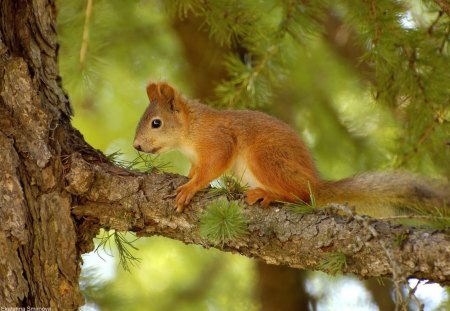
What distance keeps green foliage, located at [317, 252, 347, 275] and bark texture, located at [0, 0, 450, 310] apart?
0.8 inches

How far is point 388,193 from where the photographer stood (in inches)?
88.4

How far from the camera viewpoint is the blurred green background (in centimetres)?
262

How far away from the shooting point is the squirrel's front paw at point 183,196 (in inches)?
80.7

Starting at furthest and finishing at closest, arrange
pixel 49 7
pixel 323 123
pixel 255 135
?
pixel 323 123 < pixel 255 135 < pixel 49 7

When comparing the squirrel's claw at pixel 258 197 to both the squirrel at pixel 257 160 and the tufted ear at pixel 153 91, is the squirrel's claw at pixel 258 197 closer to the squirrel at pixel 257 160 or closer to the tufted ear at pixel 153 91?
the squirrel at pixel 257 160

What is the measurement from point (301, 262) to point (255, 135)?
789mm

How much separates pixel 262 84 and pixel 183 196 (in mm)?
934

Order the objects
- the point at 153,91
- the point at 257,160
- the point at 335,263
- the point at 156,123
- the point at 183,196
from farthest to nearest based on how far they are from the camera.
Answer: the point at 153,91
the point at 156,123
the point at 257,160
the point at 183,196
the point at 335,263

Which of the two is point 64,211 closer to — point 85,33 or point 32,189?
point 32,189

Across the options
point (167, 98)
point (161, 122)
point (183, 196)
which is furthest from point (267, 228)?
point (167, 98)

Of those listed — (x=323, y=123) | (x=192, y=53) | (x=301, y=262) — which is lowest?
(x=301, y=262)

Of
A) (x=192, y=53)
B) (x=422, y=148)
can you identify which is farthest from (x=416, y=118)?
(x=192, y=53)

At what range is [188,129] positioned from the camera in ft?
9.20

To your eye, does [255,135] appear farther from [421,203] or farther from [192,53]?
[192,53]
